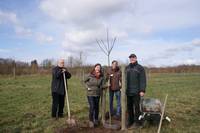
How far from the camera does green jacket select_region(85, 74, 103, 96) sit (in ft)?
24.9

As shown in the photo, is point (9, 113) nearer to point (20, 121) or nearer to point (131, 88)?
point (20, 121)

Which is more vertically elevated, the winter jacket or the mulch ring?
the winter jacket

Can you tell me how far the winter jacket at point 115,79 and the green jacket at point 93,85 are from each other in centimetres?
95

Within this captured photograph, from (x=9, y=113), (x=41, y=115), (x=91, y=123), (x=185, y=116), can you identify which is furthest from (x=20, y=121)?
(x=185, y=116)

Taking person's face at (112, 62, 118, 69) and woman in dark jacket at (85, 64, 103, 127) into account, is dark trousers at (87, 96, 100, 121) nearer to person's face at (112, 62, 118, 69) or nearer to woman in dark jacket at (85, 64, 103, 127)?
woman in dark jacket at (85, 64, 103, 127)

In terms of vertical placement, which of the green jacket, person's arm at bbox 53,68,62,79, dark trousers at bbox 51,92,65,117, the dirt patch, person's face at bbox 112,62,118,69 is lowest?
the dirt patch

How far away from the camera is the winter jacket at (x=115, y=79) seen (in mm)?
8562

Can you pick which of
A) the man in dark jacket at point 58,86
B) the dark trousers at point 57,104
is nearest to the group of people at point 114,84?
the man in dark jacket at point 58,86

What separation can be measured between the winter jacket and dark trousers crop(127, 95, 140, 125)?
1129 millimetres

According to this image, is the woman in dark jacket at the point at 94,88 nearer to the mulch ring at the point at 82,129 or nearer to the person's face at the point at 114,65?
the mulch ring at the point at 82,129

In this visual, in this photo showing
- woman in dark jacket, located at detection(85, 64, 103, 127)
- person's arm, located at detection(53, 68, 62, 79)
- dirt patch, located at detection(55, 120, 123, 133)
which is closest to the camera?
Answer: dirt patch, located at detection(55, 120, 123, 133)

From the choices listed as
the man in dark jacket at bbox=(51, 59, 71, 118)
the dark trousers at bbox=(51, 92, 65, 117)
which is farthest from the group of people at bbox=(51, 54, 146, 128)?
the dark trousers at bbox=(51, 92, 65, 117)

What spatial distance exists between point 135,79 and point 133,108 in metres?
1.00

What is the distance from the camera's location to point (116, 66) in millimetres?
8625
